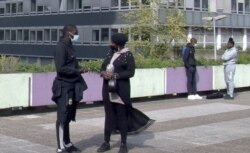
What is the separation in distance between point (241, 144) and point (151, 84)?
6971 millimetres

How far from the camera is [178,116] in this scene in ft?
42.3

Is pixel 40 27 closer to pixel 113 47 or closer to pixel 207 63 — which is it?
pixel 207 63

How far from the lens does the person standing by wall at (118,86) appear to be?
845 centimetres

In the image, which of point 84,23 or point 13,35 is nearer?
point 84,23

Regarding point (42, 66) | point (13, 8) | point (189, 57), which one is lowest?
point (42, 66)

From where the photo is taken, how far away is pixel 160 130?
10836mm

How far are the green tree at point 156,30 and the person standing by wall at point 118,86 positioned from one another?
13.4 metres

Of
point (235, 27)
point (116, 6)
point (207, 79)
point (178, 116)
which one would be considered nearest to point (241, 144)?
point (178, 116)

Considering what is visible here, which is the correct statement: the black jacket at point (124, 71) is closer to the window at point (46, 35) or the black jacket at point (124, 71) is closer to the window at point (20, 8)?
the window at point (46, 35)

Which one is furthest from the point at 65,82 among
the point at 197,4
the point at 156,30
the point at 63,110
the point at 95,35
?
the point at 197,4

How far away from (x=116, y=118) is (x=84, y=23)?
38.8 metres

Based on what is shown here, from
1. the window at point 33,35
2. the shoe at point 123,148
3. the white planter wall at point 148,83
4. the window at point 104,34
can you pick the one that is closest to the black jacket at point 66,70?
the shoe at point 123,148

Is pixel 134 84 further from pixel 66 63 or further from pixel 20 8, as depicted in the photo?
pixel 20 8

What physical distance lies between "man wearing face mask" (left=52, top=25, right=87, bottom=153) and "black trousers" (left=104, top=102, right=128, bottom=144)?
0.56 m
